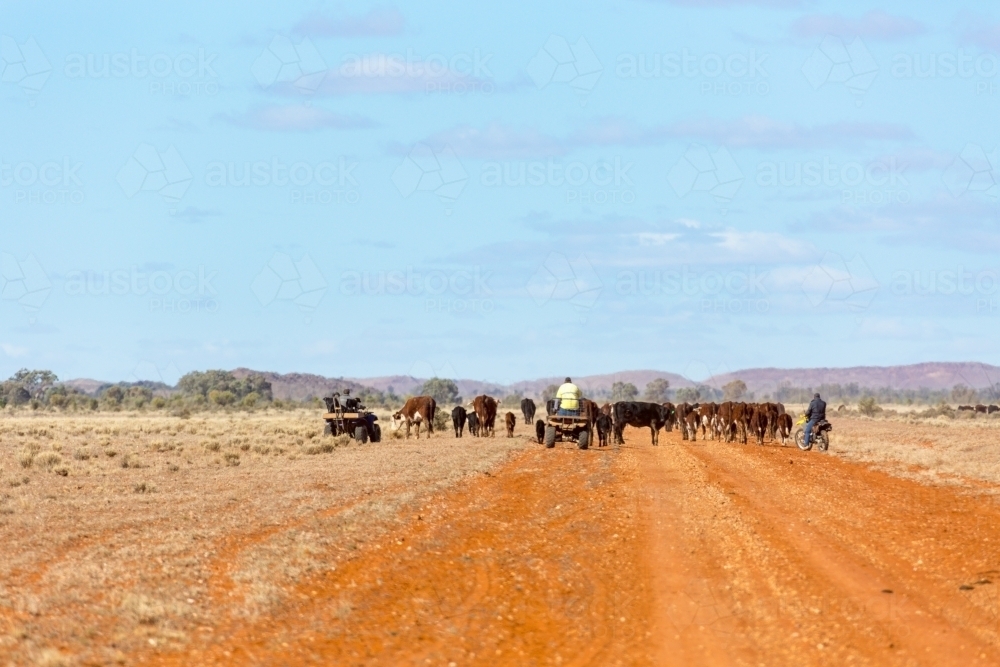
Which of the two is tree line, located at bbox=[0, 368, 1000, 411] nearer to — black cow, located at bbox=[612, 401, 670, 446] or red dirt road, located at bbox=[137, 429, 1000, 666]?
black cow, located at bbox=[612, 401, 670, 446]

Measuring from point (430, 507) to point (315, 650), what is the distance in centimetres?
985

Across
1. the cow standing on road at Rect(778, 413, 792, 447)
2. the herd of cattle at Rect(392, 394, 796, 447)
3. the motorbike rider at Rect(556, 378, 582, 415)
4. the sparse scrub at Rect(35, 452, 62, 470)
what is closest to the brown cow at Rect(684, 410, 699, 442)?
the herd of cattle at Rect(392, 394, 796, 447)

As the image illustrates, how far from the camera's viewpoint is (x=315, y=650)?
10.6m

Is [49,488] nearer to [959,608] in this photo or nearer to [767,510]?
[767,510]

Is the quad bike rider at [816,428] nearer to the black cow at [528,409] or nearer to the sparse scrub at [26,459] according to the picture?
the sparse scrub at [26,459]

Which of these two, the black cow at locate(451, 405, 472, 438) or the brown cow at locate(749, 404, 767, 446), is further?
the black cow at locate(451, 405, 472, 438)

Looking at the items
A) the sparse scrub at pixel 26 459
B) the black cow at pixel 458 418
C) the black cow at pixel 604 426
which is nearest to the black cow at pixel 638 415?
the black cow at pixel 604 426

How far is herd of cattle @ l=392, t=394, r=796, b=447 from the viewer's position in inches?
1665

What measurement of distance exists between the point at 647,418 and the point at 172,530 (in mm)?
26767

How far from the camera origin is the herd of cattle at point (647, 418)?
42.3m

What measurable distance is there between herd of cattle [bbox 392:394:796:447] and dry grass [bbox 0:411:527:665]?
475 centimetres

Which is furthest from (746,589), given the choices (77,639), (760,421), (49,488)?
(760,421)

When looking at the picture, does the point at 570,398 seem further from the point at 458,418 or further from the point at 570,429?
the point at 458,418

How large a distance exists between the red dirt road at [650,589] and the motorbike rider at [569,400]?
15.7 meters
